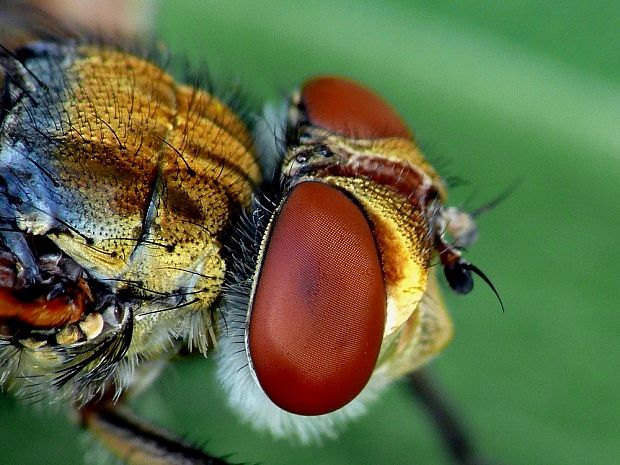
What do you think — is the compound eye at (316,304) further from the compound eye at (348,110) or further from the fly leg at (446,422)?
the fly leg at (446,422)

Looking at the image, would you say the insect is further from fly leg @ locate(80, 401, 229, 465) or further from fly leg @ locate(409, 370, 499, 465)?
fly leg @ locate(409, 370, 499, 465)

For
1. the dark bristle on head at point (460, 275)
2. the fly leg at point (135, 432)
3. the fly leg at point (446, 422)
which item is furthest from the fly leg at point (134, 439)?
the fly leg at point (446, 422)

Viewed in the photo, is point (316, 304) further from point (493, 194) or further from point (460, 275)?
point (493, 194)

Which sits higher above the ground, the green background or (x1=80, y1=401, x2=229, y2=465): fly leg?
the green background

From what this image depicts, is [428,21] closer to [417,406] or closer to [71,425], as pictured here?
[417,406]

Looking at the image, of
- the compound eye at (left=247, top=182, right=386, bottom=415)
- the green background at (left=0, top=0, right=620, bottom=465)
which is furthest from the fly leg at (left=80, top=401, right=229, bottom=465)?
the compound eye at (left=247, top=182, right=386, bottom=415)
